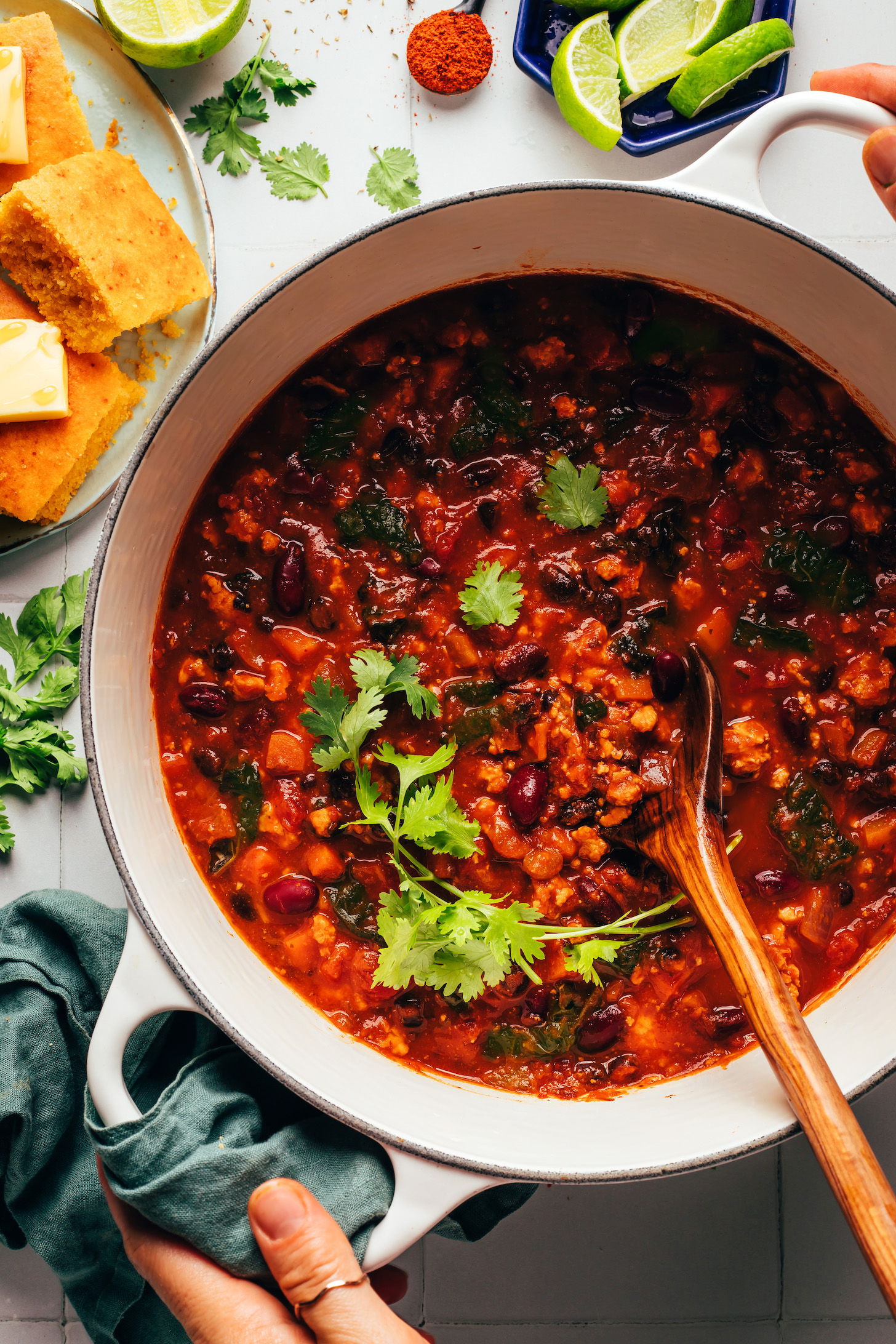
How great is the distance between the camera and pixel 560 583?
2.74 meters

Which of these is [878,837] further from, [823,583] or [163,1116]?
[163,1116]

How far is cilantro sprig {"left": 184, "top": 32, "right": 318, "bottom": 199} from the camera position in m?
2.96

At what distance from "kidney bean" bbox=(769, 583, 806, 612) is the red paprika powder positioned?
178 centimetres

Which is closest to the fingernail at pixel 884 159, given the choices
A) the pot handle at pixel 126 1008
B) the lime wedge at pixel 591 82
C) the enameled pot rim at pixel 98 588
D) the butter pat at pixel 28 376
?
Answer: the enameled pot rim at pixel 98 588

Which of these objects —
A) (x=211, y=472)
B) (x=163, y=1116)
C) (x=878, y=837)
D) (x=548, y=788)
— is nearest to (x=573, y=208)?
(x=211, y=472)

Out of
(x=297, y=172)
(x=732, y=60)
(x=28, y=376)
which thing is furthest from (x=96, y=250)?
(x=732, y=60)

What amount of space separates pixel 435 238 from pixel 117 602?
1.29 meters

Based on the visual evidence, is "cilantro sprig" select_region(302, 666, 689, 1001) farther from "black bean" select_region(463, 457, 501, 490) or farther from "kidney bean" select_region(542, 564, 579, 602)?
"black bean" select_region(463, 457, 501, 490)

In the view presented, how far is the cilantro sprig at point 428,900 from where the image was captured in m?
2.59

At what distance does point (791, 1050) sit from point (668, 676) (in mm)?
1008

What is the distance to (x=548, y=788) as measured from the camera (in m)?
2.78

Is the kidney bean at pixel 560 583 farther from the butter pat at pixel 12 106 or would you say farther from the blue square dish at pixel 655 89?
the butter pat at pixel 12 106

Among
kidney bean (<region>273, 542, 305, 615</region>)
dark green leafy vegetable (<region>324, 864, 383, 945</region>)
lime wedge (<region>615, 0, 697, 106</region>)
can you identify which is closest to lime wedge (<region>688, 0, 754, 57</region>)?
lime wedge (<region>615, 0, 697, 106</region>)

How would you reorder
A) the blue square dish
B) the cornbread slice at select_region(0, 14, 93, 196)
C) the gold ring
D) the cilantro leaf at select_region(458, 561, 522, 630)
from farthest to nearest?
the blue square dish < the cornbread slice at select_region(0, 14, 93, 196) < the cilantro leaf at select_region(458, 561, 522, 630) < the gold ring
